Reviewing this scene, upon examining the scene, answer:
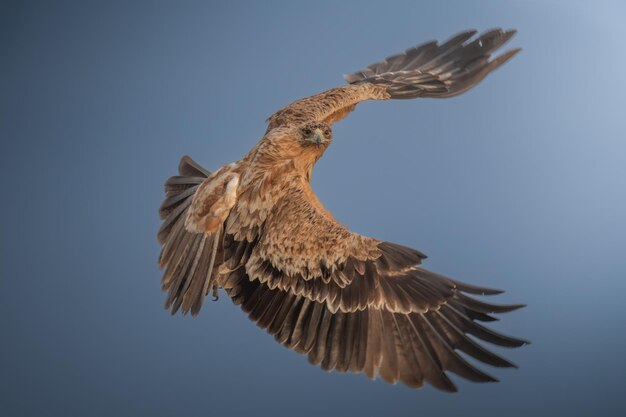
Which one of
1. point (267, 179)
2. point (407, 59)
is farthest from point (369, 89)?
point (267, 179)

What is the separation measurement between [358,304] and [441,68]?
7.97ft

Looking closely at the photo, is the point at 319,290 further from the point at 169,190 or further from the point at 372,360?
the point at 169,190

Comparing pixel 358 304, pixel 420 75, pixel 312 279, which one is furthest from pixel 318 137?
pixel 420 75

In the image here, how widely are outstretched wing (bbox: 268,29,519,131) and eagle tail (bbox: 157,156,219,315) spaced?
80cm

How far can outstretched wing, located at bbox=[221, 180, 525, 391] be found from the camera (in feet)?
11.9

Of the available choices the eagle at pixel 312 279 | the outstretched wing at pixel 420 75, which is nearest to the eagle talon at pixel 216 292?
the eagle at pixel 312 279

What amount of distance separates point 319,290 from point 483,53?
8.06ft

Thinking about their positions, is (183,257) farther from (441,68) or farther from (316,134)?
(441,68)

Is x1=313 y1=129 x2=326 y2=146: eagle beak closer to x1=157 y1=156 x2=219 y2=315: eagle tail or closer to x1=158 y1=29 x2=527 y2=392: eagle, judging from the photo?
x1=158 y1=29 x2=527 y2=392: eagle

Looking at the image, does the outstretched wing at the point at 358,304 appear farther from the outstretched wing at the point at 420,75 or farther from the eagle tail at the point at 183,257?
the outstretched wing at the point at 420,75

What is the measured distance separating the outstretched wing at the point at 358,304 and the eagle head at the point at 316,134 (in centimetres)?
32

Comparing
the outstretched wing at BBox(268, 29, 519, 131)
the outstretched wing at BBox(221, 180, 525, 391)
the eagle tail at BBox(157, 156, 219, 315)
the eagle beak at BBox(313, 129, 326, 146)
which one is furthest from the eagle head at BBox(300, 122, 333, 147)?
the eagle tail at BBox(157, 156, 219, 315)

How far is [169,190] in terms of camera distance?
5000mm

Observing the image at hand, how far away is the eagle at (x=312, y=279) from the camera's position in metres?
3.66
